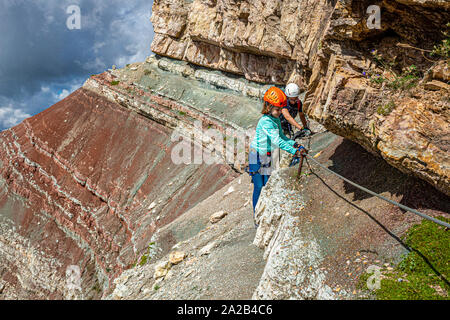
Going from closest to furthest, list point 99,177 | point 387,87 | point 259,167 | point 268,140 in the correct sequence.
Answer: point 387,87 → point 268,140 → point 259,167 → point 99,177

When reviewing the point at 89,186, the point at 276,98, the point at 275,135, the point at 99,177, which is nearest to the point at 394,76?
the point at 276,98

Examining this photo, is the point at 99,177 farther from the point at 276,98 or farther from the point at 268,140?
the point at 276,98

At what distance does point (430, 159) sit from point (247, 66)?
69.0 feet

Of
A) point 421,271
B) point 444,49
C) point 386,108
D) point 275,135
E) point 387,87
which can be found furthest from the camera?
point 275,135

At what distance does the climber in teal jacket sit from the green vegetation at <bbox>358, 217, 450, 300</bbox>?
2.57m

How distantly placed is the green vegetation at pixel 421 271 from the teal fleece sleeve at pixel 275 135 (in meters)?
2.63

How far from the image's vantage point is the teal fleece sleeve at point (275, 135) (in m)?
6.30

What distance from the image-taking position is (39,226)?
2944 centimetres

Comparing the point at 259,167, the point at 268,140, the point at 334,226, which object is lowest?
the point at 259,167

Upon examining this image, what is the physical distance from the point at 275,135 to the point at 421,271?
11.4ft

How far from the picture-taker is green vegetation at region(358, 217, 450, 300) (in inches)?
147

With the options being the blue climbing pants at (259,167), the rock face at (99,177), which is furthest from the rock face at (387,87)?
the rock face at (99,177)

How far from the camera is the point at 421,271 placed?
4.06 m
